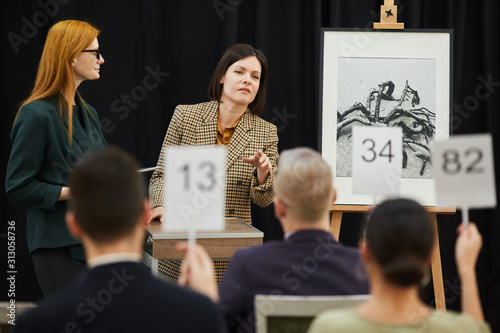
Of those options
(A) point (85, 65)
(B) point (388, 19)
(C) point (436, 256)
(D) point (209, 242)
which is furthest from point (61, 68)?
(C) point (436, 256)

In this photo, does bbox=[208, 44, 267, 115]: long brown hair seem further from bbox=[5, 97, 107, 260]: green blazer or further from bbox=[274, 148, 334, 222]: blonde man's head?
bbox=[274, 148, 334, 222]: blonde man's head

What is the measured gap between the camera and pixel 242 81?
3252 millimetres

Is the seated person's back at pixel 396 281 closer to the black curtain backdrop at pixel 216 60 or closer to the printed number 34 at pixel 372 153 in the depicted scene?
the printed number 34 at pixel 372 153

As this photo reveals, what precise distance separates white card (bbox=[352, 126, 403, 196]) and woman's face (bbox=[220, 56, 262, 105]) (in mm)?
1220

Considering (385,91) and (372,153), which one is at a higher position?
(385,91)

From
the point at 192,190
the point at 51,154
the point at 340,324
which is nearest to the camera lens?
the point at 340,324

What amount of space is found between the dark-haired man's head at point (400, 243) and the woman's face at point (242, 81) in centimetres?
198

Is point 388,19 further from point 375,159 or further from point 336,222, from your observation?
point 375,159

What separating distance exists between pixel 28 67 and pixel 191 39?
1.02 m

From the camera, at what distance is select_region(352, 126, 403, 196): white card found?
211 centimetres

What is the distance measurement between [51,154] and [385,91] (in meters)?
1.90

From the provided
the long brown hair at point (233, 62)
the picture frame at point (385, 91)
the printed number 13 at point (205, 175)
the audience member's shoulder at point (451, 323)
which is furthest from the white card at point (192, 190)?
the picture frame at point (385, 91)

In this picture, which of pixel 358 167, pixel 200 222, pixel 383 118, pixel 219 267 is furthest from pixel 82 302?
pixel 383 118

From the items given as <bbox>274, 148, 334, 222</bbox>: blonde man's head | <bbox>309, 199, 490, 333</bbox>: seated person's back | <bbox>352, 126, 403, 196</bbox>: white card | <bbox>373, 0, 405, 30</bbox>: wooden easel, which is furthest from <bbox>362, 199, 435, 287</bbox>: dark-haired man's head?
<bbox>373, 0, 405, 30</bbox>: wooden easel
